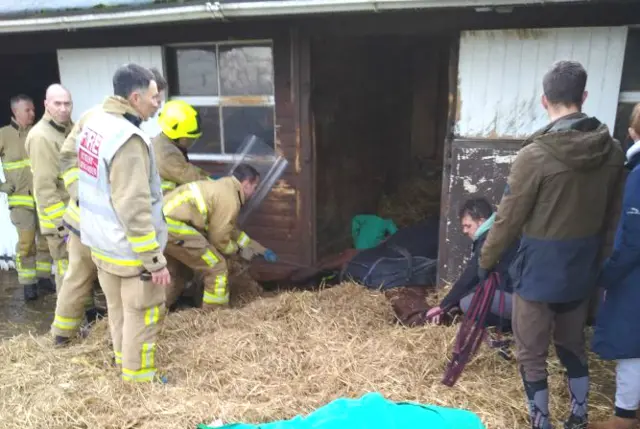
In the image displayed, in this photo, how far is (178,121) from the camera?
414cm

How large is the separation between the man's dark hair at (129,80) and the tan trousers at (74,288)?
1.15 metres

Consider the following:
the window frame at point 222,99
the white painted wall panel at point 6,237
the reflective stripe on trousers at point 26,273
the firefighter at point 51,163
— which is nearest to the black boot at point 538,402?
the window frame at point 222,99

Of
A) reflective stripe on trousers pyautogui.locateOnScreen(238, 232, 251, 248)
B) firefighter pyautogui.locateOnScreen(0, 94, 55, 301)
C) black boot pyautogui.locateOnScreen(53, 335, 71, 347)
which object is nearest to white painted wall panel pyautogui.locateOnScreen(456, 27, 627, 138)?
reflective stripe on trousers pyautogui.locateOnScreen(238, 232, 251, 248)

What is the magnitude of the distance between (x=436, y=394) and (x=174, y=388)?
1.60 m

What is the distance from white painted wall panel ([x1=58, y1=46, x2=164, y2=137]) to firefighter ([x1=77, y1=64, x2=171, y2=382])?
8.07 feet

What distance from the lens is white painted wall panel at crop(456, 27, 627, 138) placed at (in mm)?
3672

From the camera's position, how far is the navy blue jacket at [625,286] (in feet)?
7.86

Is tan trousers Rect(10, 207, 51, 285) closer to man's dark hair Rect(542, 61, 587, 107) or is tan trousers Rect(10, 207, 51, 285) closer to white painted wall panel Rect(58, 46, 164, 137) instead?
white painted wall panel Rect(58, 46, 164, 137)

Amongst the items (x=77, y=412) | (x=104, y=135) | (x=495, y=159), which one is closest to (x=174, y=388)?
(x=77, y=412)

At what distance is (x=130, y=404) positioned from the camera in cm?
297

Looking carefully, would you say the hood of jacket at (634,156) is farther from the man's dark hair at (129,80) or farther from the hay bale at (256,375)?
the man's dark hair at (129,80)

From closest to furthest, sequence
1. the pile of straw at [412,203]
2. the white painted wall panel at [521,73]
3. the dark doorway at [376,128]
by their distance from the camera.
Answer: the white painted wall panel at [521,73] → the dark doorway at [376,128] → the pile of straw at [412,203]

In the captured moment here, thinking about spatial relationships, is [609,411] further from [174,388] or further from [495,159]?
[174,388]

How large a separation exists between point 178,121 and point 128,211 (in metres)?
1.61
